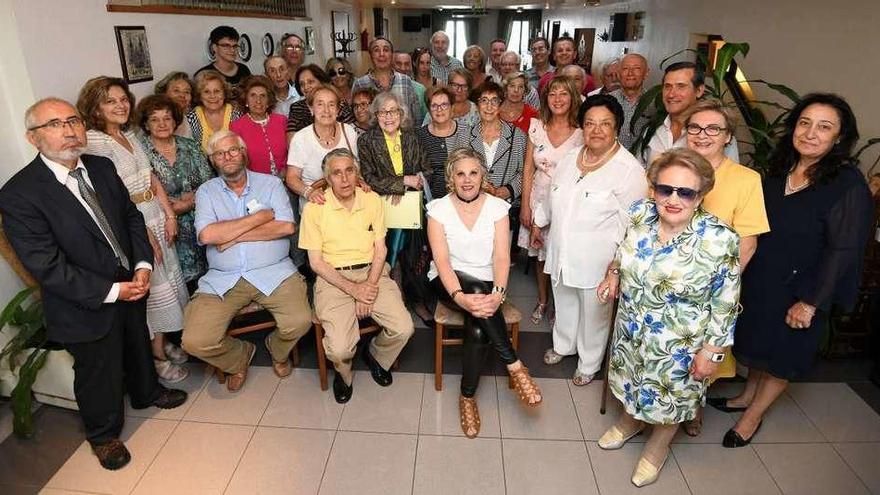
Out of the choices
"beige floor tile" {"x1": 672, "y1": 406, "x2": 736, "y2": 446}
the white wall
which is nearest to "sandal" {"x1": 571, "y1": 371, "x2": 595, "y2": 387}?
"beige floor tile" {"x1": 672, "y1": 406, "x2": 736, "y2": 446}

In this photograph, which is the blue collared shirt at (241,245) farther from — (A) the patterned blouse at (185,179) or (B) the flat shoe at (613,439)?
(B) the flat shoe at (613,439)

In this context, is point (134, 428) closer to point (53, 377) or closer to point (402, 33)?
point (53, 377)

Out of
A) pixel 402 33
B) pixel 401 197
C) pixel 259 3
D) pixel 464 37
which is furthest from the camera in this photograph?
pixel 464 37

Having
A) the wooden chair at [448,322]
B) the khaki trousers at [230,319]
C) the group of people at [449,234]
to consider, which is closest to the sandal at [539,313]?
the group of people at [449,234]

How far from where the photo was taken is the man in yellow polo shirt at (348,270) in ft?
9.51

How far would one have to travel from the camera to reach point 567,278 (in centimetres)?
291

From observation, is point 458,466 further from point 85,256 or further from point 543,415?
point 85,256

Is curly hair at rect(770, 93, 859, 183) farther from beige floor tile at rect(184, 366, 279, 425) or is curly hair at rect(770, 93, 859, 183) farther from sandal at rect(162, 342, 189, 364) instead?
sandal at rect(162, 342, 189, 364)

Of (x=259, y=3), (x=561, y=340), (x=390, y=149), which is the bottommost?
(x=561, y=340)

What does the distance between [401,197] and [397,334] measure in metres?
0.87

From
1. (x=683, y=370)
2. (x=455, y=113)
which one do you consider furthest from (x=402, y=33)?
(x=683, y=370)

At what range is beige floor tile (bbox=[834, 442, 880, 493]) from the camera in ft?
8.05

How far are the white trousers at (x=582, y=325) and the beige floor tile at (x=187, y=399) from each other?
2.22 meters

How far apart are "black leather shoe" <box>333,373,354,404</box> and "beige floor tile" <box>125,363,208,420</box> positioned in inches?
32.5
